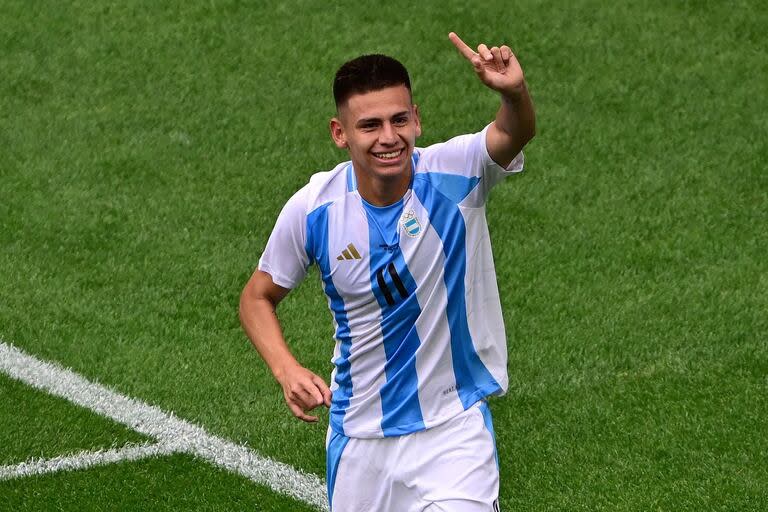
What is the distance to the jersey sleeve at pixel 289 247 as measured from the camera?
533cm

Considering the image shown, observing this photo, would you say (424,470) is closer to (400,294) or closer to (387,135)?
(400,294)

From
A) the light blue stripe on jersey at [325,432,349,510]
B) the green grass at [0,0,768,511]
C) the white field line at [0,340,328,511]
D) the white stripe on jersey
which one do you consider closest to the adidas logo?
the white stripe on jersey

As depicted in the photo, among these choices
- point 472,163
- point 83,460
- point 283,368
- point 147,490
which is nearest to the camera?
point 283,368

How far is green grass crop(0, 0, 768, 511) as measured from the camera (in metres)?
7.41

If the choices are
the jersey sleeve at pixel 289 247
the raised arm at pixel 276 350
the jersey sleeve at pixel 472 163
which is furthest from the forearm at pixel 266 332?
the jersey sleeve at pixel 472 163

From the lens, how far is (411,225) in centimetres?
525

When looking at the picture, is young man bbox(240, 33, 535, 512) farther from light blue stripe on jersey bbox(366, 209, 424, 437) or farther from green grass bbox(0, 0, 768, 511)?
green grass bbox(0, 0, 768, 511)

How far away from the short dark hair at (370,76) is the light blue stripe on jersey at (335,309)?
0.44 metres

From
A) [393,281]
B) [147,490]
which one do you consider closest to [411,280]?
[393,281]

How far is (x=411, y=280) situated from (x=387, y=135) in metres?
0.54

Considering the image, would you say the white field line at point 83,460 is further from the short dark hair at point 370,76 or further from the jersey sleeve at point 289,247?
the short dark hair at point 370,76

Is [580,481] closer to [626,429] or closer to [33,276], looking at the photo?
[626,429]

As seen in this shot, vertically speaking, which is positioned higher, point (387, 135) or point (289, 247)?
point (387, 135)

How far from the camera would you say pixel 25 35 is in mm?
11555
